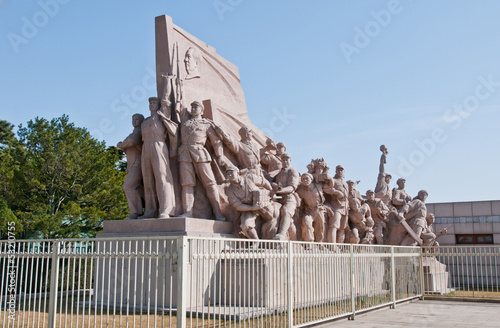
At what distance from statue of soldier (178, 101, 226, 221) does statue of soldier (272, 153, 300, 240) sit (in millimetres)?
1154

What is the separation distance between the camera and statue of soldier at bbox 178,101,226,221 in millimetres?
8711

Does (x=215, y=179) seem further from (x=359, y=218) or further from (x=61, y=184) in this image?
(x=61, y=184)

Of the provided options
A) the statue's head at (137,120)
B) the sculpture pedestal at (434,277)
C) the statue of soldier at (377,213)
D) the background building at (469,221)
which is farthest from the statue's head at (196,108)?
the background building at (469,221)

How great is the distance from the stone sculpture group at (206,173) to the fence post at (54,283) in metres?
3.23

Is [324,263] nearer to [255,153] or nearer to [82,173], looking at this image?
[255,153]

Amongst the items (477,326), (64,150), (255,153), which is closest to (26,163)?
(64,150)

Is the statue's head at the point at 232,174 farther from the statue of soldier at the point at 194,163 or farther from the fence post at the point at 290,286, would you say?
the fence post at the point at 290,286

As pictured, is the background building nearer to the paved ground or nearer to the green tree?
the paved ground

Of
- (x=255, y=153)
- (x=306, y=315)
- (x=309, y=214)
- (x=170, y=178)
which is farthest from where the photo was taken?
(x=309, y=214)

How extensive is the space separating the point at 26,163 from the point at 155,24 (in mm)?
8877

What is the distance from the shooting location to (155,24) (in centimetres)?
974

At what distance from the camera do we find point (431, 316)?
25.6ft

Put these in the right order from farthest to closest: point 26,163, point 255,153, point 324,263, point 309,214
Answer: point 26,163 < point 309,214 < point 255,153 < point 324,263

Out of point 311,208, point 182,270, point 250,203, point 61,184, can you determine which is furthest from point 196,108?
A: point 61,184
